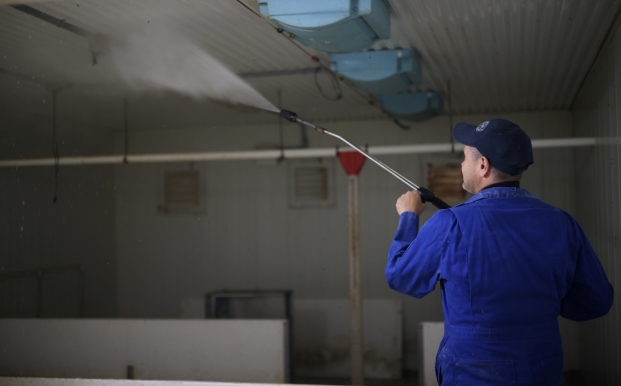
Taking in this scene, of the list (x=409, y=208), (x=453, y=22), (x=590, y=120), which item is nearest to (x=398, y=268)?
(x=409, y=208)

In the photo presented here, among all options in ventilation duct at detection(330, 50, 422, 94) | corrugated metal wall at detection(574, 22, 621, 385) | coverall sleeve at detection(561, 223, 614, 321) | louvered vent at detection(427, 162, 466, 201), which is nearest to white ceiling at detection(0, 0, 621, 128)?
ventilation duct at detection(330, 50, 422, 94)

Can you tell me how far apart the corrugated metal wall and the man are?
1.68m

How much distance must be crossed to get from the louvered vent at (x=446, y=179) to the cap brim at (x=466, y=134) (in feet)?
14.7

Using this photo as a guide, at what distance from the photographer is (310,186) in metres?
6.99

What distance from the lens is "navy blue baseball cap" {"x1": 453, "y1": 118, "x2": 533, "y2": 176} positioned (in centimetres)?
197

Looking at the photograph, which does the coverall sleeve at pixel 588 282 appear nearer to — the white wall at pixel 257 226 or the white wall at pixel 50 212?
the white wall at pixel 50 212

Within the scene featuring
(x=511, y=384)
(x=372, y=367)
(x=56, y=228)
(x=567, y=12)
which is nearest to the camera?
(x=511, y=384)

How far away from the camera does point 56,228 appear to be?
6.09 m

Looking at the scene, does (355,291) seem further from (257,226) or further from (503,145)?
(257,226)

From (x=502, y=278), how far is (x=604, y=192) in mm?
2557

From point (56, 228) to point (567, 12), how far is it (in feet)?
16.2

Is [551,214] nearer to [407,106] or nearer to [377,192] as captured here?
[407,106]

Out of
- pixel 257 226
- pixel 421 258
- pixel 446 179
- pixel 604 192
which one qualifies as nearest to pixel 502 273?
pixel 421 258

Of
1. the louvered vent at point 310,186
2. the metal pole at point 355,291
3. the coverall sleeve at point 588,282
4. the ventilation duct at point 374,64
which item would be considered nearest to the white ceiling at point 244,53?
the ventilation duct at point 374,64
